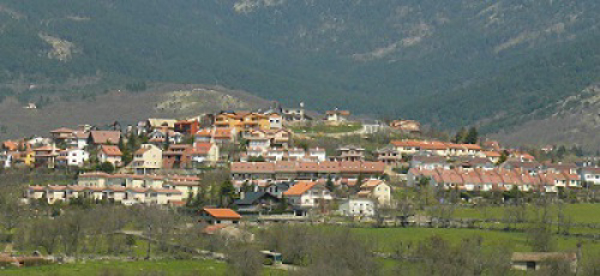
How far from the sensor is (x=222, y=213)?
131375 millimetres

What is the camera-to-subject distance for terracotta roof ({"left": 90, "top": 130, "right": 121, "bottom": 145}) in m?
168

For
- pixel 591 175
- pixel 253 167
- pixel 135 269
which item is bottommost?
pixel 135 269

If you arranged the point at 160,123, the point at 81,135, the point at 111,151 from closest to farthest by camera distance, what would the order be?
the point at 111,151
the point at 81,135
the point at 160,123

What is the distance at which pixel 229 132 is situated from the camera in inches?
6693

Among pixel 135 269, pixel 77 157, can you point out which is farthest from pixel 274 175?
pixel 135 269

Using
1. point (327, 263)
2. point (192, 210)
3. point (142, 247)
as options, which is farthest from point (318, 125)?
point (327, 263)

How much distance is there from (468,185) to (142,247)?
1752 inches

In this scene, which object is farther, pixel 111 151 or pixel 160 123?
pixel 160 123

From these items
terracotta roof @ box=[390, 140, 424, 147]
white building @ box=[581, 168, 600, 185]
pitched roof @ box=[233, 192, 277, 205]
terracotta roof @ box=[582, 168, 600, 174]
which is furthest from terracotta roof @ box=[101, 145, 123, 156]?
terracotta roof @ box=[582, 168, 600, 174]

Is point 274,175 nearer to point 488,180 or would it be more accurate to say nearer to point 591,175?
point 488,180

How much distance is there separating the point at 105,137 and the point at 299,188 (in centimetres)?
3483

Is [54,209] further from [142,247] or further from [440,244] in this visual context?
[440,244]

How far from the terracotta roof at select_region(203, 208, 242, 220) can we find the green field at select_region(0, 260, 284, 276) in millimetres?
17975

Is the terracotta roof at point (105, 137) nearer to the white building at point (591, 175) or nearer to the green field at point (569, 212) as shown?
the green field at point (569, 212)
